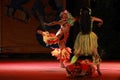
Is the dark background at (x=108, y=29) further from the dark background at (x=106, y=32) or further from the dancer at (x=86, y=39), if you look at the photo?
the dancer at (x=86, y=39)

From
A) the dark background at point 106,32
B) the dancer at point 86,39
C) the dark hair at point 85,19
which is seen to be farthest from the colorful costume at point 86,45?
the dark background at point 106,32

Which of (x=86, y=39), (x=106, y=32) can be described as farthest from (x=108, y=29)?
(x=86, y=39)

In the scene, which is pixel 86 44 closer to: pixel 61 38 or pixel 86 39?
pixel 86 39

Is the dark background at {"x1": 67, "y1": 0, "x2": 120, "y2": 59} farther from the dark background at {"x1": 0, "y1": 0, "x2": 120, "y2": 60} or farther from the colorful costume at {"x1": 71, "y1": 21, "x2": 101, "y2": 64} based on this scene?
the colorful costume at {"x1": 71, "y1": 21, "x2": 101, "y2": 64}

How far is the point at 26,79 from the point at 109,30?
8040 millimetres

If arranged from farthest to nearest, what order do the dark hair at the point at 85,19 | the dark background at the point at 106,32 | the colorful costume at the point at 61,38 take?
1. the dark background at the point at 106,32
2. the colorful costume at the point at 61,38
3. the dark hair at the point at 85,19

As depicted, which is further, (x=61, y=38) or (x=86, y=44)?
(x=61, y=38)

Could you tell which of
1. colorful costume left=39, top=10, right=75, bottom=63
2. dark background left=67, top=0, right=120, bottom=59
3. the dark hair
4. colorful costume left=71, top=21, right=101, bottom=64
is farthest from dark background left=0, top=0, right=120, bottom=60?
the dark hair

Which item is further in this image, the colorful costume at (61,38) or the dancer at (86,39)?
the colorful costume at (61,38)

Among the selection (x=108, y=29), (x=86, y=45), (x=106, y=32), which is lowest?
(x=86, y=45)

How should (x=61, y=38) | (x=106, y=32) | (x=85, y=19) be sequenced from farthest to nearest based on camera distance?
(x=106, y=32), (x=61, y=38), (x=85, y=19)

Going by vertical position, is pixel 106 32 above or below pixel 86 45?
above

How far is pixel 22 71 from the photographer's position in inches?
504

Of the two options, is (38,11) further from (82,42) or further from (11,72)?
(82,42)
